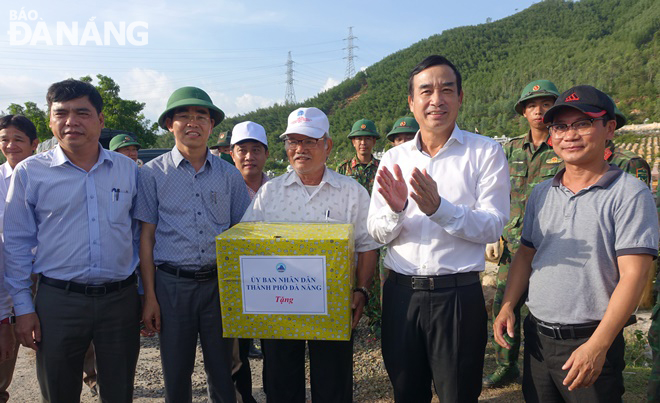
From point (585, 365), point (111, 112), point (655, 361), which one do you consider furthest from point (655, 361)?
point (111, 112)

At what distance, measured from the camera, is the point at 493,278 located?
6.02 metres

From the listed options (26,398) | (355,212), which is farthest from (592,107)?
(26,398)

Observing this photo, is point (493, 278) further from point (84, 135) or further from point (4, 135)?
point (4, 135)

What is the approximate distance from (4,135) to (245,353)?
2855mm

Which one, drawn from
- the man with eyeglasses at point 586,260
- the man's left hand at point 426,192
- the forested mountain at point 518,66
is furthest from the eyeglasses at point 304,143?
the forested mountain at point 518,66

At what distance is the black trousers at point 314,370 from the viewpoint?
2361 millimetres

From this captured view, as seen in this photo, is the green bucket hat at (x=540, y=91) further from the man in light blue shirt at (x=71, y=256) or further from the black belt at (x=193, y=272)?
the man in light blue shirt at (x=71, y=256)

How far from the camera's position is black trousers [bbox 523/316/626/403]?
6.12ft

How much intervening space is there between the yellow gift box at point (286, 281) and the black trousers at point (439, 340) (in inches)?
11.8

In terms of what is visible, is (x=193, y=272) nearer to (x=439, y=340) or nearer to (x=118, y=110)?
(x=439, y=340)

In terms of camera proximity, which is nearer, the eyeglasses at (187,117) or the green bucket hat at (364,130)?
the eyeglasses at (187,117)

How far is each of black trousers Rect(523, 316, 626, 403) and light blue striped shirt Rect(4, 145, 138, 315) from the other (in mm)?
2248

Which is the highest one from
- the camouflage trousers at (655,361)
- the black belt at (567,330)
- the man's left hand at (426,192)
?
the man's left hand at (426,192)

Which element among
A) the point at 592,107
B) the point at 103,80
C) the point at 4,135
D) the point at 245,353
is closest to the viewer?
the point at 592,107
